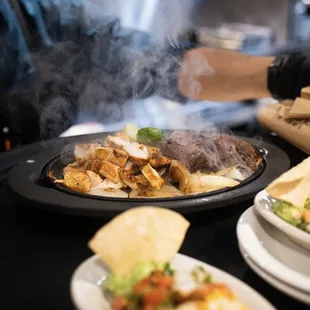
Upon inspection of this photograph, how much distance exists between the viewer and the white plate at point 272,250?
0.97 metres

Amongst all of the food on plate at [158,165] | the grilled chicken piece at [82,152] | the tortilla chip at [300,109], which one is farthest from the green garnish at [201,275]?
the tortilla chip at [300,109]

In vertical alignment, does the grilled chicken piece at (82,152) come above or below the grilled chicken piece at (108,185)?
above

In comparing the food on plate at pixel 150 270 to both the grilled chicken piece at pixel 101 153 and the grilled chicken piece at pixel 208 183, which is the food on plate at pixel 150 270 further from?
the grilled chicken piece at pixel 101 153

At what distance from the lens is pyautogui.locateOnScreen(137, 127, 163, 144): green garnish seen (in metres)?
1.92

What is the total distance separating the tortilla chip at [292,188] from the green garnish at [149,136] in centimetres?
77

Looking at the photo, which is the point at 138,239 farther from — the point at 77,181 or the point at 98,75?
the point at 98,75

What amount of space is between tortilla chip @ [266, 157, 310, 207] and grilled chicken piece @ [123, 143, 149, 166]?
2.06ft

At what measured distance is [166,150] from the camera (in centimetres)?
188

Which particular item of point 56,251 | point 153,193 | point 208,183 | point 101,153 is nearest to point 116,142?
point 101,153

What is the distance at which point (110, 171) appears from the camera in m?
1.68

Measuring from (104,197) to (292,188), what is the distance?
0.61 meters

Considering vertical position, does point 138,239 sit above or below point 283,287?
above

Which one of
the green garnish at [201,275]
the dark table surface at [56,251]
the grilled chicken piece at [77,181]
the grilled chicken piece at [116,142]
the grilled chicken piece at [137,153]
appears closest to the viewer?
the green garnish at [201,275]

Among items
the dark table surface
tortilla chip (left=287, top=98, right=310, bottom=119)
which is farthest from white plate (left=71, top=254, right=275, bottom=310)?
tortilla chip (left=287, top=98, right=310, bottom=119)
